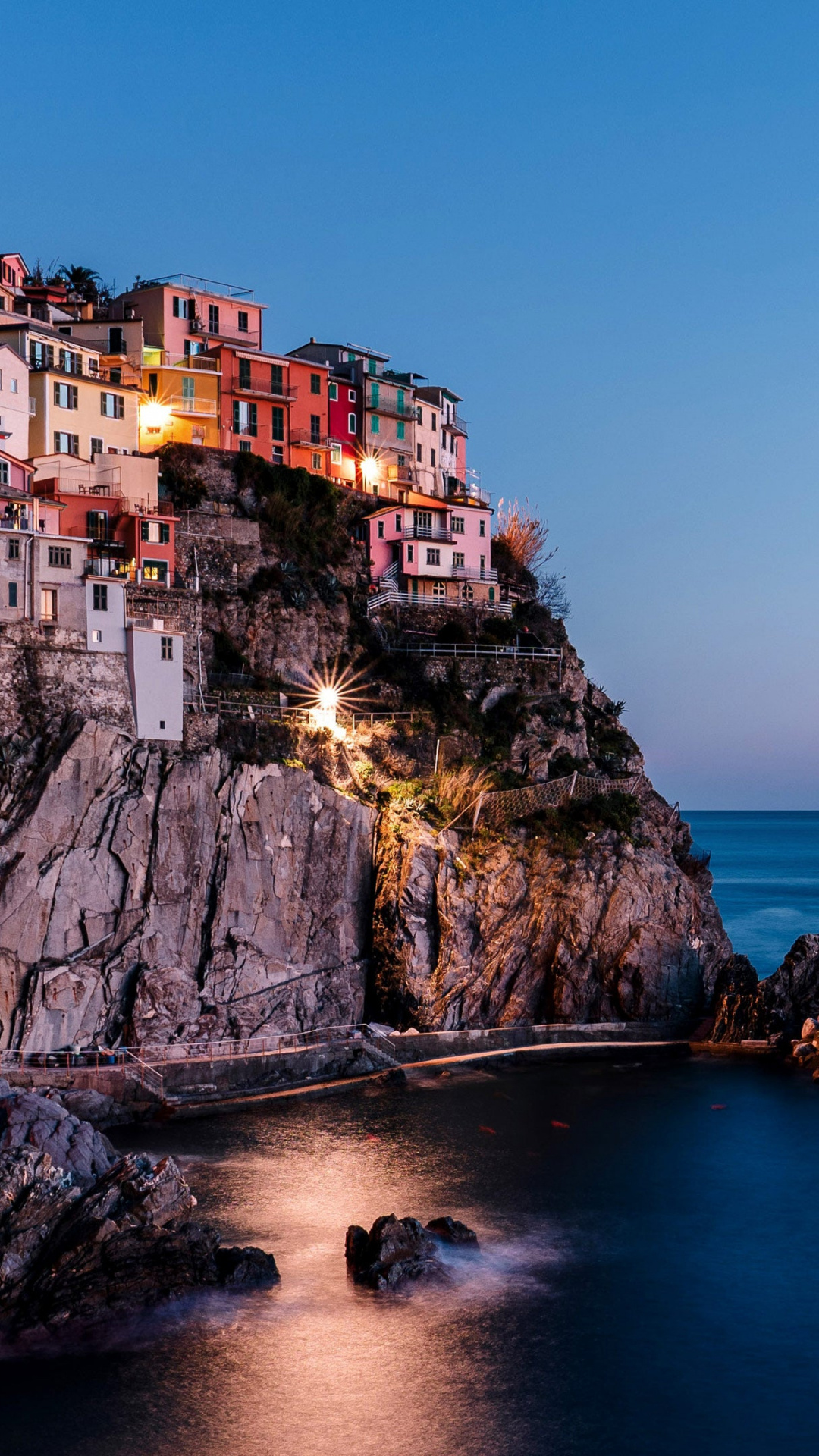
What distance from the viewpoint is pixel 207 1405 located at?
27.0 m

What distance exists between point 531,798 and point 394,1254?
86.5 feet

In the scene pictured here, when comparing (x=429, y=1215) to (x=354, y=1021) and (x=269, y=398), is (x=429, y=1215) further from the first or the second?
(x=269, y=398)

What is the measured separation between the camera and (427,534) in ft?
220

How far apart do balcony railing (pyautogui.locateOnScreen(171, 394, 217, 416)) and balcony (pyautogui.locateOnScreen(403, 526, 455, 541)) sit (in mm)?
10781

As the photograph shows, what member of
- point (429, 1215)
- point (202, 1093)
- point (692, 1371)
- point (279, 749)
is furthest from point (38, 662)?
point (692, 1371)

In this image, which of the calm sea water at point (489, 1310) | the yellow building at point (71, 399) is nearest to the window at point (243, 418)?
the yellow building at point (71, 399)

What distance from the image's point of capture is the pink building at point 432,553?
2601 inches

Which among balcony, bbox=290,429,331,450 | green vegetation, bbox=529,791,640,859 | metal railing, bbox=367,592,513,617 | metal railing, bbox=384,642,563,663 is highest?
balcony, bbox=290,429,331,450

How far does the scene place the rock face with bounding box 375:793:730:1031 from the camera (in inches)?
2051

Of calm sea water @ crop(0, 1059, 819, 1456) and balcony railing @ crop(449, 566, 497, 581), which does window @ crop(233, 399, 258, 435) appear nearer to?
balcony railing @ crop(449, 566, 497, 581)

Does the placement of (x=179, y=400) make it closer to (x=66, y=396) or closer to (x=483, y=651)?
(x=66, y=396)

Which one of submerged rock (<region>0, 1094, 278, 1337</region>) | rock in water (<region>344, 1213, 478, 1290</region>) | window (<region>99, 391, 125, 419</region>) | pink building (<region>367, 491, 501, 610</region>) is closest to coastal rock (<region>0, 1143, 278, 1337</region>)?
submerged rock (<region>0, 1094, 278, 1337</region>)

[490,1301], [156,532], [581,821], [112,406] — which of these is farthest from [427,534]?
[490,1301]

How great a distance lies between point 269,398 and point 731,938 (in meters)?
50.8
